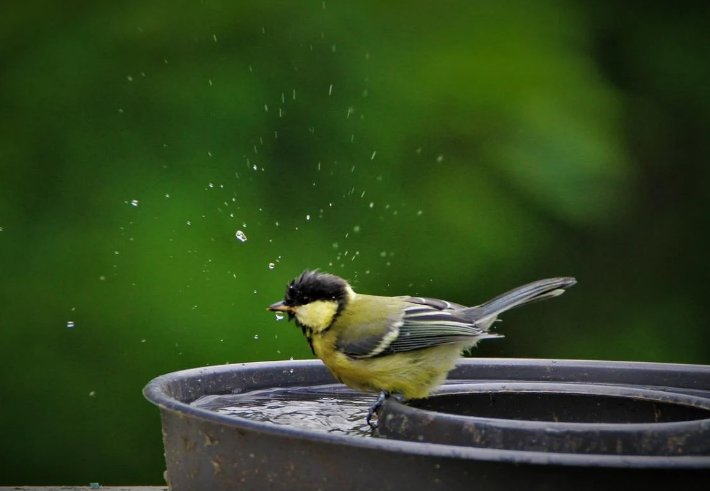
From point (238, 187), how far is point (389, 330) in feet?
3.69

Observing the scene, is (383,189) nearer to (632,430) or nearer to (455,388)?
(455,388)

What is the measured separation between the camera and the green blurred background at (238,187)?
13.5ft

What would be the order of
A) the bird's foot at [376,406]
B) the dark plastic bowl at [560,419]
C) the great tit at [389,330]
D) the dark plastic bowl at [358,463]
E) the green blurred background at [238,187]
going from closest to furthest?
1. the dark plastic bowl at [358,463]
2. the dark plastic bowl at [560,419]
3. the bird's foot at [376,406]
4. the great tit at [389,330]
5. the green blurred background at [238,187]

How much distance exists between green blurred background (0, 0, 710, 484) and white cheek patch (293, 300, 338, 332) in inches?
27.1

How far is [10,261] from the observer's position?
4.12m

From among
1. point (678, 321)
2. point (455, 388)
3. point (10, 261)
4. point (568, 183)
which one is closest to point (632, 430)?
point (455, 388)

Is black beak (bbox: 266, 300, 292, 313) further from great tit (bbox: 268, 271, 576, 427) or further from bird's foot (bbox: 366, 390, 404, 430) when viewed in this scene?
bird's foot (bbox: 366, 390, 404, 430)

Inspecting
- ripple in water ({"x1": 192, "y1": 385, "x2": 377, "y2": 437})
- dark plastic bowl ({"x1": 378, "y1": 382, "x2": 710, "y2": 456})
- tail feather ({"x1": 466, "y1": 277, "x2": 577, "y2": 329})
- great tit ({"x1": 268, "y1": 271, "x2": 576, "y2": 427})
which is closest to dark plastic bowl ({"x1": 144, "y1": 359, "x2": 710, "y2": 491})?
dark plastic bowl ({"x1": 378, "y1": 382, "x2": 710, "y2": 456})

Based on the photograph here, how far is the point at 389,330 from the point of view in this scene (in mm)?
3287

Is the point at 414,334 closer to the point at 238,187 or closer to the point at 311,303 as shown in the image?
the point at 311,303

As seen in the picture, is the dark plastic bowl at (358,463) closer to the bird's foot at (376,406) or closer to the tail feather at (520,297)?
the bird's foot at (376,406)

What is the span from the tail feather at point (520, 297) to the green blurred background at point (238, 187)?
0.73 m

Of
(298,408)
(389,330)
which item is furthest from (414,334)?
(298,408)

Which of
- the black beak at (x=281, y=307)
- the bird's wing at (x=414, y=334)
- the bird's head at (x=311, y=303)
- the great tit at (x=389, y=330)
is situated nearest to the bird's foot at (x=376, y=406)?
the great tit at (x=389, y=330)
